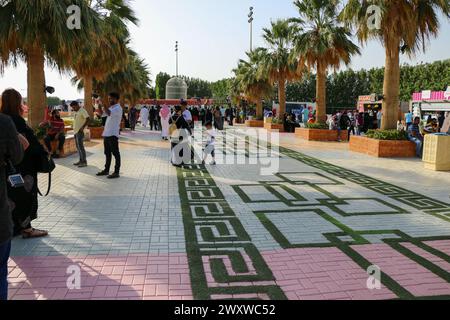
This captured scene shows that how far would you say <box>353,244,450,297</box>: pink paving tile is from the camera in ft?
12.3

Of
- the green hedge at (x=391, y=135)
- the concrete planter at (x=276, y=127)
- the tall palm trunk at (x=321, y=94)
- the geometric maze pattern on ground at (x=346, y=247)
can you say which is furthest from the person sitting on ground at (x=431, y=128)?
the concrete planter at (x=276, y=127)

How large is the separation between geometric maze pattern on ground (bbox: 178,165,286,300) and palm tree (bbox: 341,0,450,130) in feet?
29.9

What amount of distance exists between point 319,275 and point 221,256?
1.09 metres

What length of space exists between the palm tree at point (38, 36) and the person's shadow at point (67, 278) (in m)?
7.50

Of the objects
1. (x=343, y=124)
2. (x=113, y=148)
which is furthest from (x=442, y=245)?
(x=343, y=124)

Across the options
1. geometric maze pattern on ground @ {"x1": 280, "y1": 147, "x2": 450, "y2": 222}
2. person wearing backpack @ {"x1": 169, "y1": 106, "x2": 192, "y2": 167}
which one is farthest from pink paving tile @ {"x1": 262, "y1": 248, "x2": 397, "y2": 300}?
person wearing backpack @ {"x1": 169, "y1": 106, "x2": 192, "y2": 167}

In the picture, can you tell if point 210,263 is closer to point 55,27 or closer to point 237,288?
point 237,288

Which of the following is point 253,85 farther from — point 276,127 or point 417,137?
point 417,137

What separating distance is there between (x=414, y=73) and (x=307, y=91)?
69.6 ft

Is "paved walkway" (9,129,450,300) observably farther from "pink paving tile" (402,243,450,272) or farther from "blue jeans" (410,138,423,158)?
"blue jeans" (410,138,423,158)

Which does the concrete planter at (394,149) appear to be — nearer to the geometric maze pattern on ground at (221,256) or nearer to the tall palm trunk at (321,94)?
the tall palm trunk at (321,94)

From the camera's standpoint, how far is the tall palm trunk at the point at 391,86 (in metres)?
13.5

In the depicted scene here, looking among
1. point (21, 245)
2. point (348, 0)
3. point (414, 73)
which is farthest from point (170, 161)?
point (414, 73)

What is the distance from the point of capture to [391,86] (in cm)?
1380
